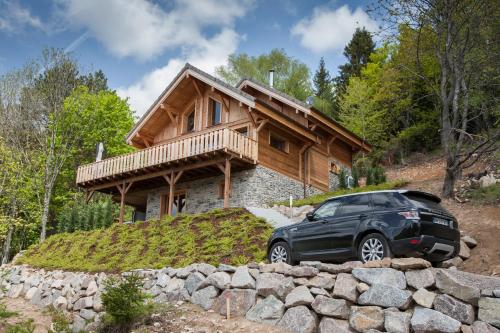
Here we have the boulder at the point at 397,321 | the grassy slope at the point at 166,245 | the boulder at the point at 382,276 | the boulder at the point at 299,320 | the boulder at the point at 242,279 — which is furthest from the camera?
the grassy slope at the point at 166,245

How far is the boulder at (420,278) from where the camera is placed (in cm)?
828

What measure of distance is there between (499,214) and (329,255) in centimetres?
639

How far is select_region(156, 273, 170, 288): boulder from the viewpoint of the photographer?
1252 centimetres

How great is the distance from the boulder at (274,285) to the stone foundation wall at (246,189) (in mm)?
11950

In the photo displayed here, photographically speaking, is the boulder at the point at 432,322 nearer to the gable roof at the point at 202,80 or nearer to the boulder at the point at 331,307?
the boulder at the point at 331,307

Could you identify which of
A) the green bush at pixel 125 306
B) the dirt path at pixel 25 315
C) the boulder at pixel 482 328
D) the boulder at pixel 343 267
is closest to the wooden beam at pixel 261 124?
the dirt path at pixel 25 315

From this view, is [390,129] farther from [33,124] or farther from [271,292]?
[271,292]

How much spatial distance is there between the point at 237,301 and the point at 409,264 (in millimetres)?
3611

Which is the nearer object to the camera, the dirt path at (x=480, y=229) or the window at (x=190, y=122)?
the dirt path at (x=480, y=229)

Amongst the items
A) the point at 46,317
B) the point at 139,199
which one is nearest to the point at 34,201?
the point at 139,199

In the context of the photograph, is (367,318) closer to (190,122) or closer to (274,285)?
(274,285)

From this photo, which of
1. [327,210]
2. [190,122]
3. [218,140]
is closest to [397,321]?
[327,210]

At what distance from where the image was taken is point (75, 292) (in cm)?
1548

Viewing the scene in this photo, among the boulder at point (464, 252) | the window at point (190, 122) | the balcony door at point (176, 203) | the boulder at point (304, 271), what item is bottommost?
the boulder at point (304, 271)
